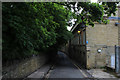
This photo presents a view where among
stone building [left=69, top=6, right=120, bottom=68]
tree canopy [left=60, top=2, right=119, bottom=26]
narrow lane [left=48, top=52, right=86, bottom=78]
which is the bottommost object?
narrow lane [left=48, top=52, right=86, bottom=78]

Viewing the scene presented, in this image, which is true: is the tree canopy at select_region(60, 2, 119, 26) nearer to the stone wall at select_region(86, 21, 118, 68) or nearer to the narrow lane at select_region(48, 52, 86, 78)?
the narrow lane at select_region(48, 52, 86, 78)

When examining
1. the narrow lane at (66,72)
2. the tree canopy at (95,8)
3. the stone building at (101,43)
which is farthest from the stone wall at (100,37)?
the tree canopy at (95,8)

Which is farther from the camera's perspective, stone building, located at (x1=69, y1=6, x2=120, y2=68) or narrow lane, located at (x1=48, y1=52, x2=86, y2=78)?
stone building, located at (x1=69, y1=6, x2=120, y2=68)

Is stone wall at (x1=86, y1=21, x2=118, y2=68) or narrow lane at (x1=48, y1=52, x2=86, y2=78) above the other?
stone wall at (x1=86, y1=21, x2=118, y2=68)

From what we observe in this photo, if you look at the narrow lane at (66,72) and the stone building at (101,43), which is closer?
the narrow lane at (66,72)

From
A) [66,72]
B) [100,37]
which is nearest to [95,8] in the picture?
[66,72]

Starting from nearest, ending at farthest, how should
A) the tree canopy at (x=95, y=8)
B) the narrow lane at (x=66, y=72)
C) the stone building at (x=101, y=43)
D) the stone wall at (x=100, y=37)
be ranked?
the tree canopy at (x=95, y=8)
the narrow lane at (x=66, y=72)
the stone building at (x=101, y=43)
the stone wall at (x=100, y=37)

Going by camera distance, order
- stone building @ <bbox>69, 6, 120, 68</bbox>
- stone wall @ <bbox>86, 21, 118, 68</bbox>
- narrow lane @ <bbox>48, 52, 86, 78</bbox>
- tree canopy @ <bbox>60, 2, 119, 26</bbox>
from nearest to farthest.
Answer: tree canopy @ <bbox>60, 2, 119, 26</bbox>
narrow lane @ <bbox>48, 52, 86, 78</bbox>
stone building @ <bbox>69, 6, 120, 68</bbox>
stone wall @ <bbox>86, 21, 118, 68</bbox>

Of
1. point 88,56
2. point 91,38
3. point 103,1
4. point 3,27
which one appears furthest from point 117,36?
→ point 3,27

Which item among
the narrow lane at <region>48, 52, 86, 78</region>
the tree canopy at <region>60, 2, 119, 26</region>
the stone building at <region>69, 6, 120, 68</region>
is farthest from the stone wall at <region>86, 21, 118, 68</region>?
the tree canopy at <region>60, 2, 119, 26</region>

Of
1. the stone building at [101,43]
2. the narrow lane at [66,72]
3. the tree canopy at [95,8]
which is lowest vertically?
the narrow lane at [66,72]

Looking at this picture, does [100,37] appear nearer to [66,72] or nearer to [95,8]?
[66,72]

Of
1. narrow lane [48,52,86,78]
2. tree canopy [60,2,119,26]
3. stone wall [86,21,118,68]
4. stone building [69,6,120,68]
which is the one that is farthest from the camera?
stone wall [86,21,118,68]

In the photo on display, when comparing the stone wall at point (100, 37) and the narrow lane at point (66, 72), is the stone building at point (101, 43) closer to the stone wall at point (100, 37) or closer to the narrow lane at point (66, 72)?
the stone wall at point (100, 37)
